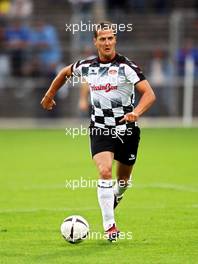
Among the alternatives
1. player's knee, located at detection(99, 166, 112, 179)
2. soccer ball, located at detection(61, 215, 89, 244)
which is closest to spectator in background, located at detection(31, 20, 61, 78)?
player's knee, located at detection(99, 166, 112, 179)

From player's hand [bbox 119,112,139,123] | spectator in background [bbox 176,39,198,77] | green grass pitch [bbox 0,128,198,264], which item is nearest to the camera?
green grass pitch [bbox 0,128,198,264]

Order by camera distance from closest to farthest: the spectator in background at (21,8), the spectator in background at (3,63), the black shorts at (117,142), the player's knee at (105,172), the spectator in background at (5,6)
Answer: the player's knee at (105,172) → the black shorts at (117,142) → the spectator in background at (3,63) → the spectator in background at (21,8) → the spectator in background at (5,6)

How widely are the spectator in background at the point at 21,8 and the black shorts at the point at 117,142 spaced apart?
804 inches

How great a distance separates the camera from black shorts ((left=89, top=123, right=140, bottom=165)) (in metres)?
10.4

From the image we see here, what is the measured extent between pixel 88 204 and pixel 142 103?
3665 millimetres

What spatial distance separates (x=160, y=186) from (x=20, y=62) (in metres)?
15.5

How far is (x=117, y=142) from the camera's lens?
1051 centimetres

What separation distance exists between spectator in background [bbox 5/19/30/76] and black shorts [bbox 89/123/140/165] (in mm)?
19350

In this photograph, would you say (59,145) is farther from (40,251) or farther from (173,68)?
(40,251)

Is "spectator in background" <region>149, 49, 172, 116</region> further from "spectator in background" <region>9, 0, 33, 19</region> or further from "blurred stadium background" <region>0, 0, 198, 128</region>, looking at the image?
"spectator in background" <region>9, 0, 33, 19</region>

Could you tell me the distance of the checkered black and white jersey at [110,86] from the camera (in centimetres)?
1035

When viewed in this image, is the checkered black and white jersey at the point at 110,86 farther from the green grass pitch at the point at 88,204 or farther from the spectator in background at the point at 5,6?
the spectator in background at the point at 5,6

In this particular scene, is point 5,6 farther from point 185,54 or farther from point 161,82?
point 185,54

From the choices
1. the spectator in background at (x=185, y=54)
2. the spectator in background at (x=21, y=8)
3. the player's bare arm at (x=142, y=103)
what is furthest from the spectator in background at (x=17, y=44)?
the player's bare arm at (x=142, y=103)
